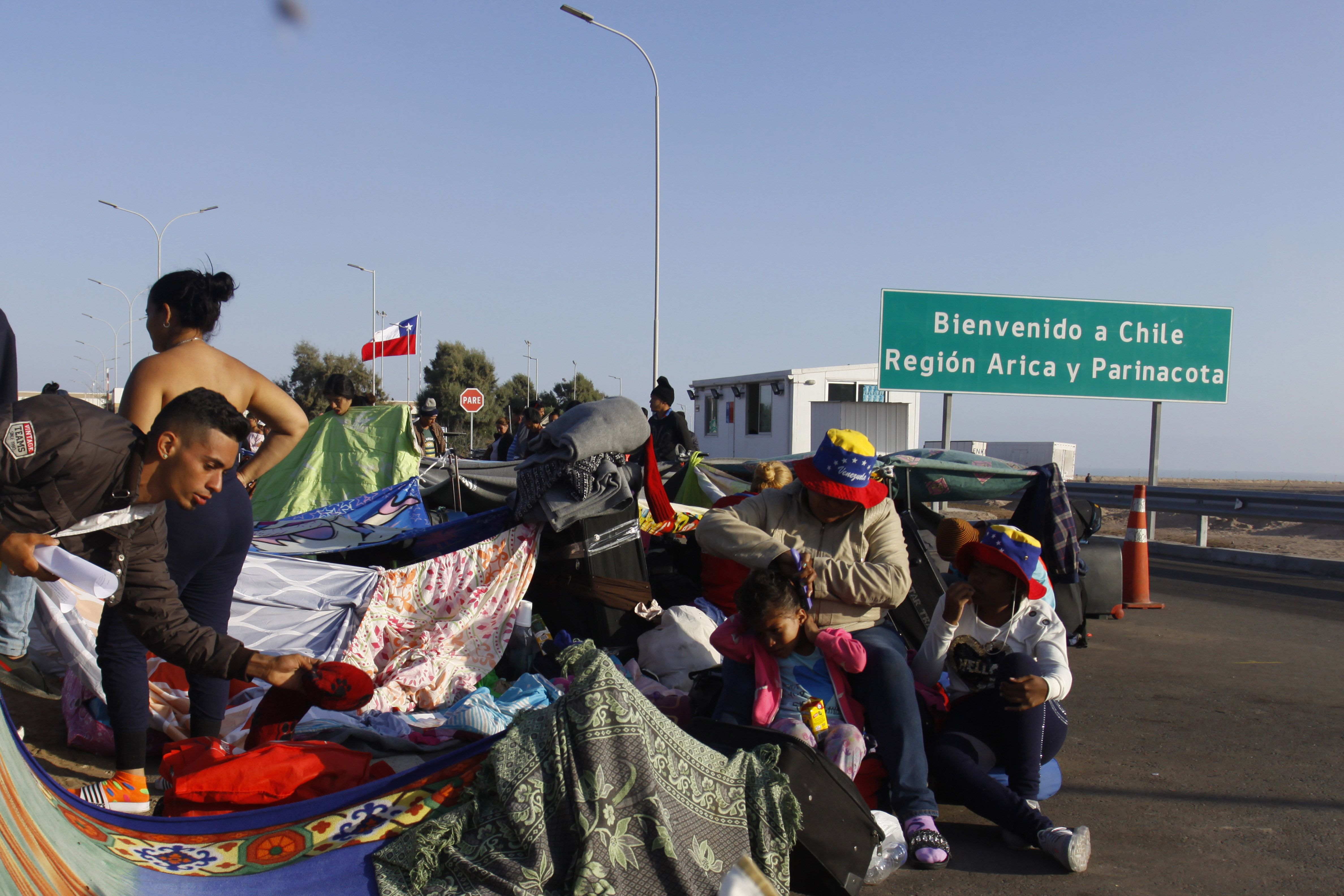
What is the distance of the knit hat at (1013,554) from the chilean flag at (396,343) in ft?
70.7

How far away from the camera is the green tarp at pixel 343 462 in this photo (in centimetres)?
812

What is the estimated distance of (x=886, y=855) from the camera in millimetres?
2984

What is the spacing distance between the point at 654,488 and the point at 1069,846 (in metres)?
3.04

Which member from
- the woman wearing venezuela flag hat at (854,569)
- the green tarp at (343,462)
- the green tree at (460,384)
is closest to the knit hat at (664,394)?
the green tarp at (343,462)

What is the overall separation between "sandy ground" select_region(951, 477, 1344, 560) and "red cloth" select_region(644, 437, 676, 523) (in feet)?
17.0

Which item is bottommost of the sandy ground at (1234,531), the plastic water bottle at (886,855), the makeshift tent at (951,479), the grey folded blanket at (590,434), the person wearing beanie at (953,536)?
the sandy ground at (1234,531)

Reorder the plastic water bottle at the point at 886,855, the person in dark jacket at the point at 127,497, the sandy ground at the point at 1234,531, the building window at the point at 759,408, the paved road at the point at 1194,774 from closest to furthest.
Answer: the person in dark jacket at the point at 127,497 < the plastic water bottle at the point at 886,855 < the paved road at the point at 1194,774 < the sandy ground at the point at 1234,531 < the building window at the point at 759,408

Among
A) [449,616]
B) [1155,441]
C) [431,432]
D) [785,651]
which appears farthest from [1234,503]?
[449,616]

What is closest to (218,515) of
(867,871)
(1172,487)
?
(867,871)

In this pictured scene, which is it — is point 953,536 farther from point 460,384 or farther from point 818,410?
point 460,384

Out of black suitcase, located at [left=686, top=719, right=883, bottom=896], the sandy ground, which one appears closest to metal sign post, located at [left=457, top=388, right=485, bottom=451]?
the sandy ground

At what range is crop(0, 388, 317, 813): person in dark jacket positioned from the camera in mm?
2301

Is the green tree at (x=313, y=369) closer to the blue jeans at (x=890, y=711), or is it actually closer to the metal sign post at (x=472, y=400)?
the metal sign post at (x=472, y=400)

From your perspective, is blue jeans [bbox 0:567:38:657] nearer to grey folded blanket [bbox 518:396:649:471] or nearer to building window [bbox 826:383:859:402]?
grey folded blanket [bbox 518:396:649:471]
